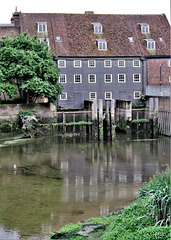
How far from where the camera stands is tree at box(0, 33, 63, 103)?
37406 millimetres

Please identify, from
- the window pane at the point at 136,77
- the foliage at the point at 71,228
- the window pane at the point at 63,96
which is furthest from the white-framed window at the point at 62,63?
the foliage at the point at 71,228

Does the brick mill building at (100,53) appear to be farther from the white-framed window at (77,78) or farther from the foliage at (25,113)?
the foliage at (25,113)

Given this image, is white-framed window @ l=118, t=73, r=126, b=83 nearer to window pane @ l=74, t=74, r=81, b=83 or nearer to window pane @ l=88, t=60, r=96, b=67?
window pane @ l=88, t=60, r=96, b=67

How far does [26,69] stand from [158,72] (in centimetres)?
1964

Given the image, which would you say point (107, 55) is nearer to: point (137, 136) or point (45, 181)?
point (137, 136)

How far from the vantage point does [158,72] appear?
4956 centimetres

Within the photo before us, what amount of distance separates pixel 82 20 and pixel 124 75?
30.5 ft

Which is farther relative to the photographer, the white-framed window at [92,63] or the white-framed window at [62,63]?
the white-framed window at [92,63]

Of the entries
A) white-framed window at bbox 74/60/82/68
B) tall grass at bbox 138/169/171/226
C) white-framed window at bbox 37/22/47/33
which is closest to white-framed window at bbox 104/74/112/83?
white-framed window at bbox 74/60/82/68

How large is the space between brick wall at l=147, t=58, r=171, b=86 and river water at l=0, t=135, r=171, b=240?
14.0m

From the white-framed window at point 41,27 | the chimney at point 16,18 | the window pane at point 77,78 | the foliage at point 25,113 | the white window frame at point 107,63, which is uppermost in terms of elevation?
the chimney at point 16,18

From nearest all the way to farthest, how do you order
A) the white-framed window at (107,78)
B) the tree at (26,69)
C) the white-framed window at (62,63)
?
the tree at (26,69) < the white-framed window at (62,63) < the white-framed window at (107,78)

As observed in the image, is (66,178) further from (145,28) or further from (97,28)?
(145,28)

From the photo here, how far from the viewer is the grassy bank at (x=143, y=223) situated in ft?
32.0
